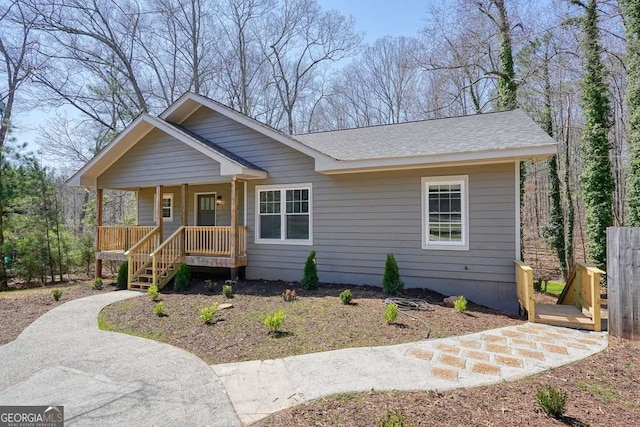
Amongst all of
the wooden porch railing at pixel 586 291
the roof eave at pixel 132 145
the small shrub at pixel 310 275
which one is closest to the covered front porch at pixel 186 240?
the roof eave at pixel 132 145

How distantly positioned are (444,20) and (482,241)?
13962mm

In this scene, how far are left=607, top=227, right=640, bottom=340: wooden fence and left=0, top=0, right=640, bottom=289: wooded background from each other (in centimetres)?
657

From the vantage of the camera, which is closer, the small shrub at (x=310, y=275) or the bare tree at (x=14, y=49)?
the small shrub at (x=310, y=275)

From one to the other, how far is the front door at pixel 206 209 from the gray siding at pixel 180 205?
0.19 m

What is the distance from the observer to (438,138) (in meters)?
8.37

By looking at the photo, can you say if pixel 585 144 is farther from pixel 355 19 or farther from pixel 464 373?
pixel 355 19

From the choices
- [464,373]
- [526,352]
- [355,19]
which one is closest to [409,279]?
[526,352]

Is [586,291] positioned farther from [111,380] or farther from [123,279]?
[123,279]

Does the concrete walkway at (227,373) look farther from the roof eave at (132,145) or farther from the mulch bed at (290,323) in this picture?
the roof eave at (132,145)

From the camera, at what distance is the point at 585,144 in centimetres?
1109

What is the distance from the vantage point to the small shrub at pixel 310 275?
8109 mm

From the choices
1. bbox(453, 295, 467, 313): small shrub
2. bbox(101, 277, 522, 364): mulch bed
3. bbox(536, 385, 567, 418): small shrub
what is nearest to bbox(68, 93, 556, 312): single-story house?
bbox(101, 277, 522, 364): mulch bed

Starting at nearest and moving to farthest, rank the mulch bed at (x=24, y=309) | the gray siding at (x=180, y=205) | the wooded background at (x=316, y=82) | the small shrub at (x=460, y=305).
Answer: the mulch bed at (x=24, y=309), the small shrub at (x=460, y=305), the gray siding at (x=180, y=205), the wooded background at (x=316, y=82)

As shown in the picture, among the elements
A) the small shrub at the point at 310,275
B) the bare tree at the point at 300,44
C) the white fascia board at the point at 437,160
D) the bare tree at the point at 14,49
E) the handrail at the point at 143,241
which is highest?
the bare tree at the point at 300,44
